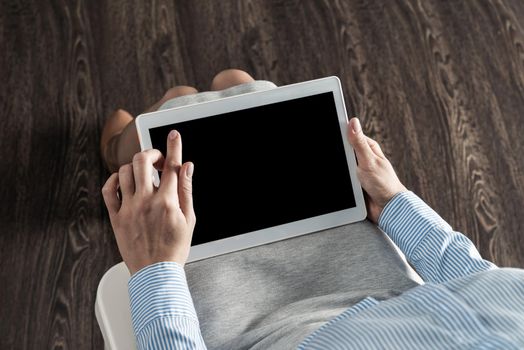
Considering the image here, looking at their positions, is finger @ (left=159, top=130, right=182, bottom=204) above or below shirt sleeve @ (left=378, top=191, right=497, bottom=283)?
above

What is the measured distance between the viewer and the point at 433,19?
173cm

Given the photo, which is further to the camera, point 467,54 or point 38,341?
point 467,54

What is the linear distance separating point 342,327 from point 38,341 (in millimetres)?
936

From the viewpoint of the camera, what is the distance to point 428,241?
83 centimetres

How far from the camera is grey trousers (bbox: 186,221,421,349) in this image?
82cm

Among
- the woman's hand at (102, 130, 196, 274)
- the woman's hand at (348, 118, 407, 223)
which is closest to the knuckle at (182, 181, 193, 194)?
the woman's hand at (102, 130, 196, 274)

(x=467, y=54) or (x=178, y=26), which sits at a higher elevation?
(x=178, y=26)

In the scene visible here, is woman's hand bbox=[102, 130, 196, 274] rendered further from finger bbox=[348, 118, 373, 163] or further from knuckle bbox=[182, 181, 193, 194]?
finger bbox=[348, 118, 373, 163]

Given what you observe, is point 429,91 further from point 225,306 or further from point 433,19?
point 225,306

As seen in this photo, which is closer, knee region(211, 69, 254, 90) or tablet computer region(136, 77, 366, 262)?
tablet computer region(136, 77, 366, 262)

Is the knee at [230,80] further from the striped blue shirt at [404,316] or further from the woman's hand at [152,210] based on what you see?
the striped blue shirt at [404,316]

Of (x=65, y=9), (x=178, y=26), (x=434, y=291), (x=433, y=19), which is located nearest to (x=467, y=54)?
(x=433, y=19)

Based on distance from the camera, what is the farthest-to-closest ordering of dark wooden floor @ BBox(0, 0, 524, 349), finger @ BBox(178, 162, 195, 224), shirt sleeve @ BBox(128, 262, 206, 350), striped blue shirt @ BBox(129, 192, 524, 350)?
dark wooden floor @ BBox(0, 0, 524, 349) < finger @ BBox(178, 162, 195, 224) < shirt sleeve @ BBox(128, 262, 206, 350) < striped blue shirt @ BBox(129, 192, 524, 350)

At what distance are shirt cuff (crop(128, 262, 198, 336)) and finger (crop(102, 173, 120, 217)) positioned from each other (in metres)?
0.11
